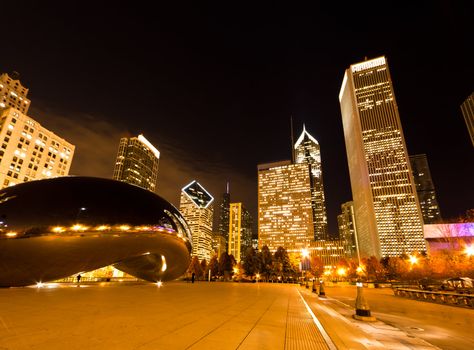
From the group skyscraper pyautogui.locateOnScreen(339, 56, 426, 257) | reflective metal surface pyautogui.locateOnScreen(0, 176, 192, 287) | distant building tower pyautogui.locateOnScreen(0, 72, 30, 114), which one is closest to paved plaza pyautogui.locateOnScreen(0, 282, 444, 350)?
reflective metal surface pyautogui.locateOnScreen(0, 176, 192, 287)

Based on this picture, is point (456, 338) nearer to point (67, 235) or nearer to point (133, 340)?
point (133, 340)

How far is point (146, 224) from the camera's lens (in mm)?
13289

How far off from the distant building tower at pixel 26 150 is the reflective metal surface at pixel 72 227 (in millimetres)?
86059

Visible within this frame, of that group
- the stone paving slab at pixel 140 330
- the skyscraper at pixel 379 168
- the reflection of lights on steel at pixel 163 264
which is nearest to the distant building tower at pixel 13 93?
the reflection of lights on steel at pixel 163 264

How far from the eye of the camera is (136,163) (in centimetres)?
17325

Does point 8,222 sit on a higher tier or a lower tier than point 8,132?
lower

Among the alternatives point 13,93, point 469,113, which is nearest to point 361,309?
point 13,93

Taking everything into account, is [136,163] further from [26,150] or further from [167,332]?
[167,332]

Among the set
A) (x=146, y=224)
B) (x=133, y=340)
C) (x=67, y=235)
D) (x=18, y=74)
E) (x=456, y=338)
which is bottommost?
(x=456, y=338)

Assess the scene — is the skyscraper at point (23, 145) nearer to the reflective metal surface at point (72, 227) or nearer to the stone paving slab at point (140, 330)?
the reflective metal surface at point (72, 227)

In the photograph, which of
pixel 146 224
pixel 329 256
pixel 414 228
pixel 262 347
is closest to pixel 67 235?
pixel 146 224

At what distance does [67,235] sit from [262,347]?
979cm

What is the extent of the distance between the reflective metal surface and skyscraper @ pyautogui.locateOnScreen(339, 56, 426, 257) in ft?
536

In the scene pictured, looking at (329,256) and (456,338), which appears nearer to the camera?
(456,338)
